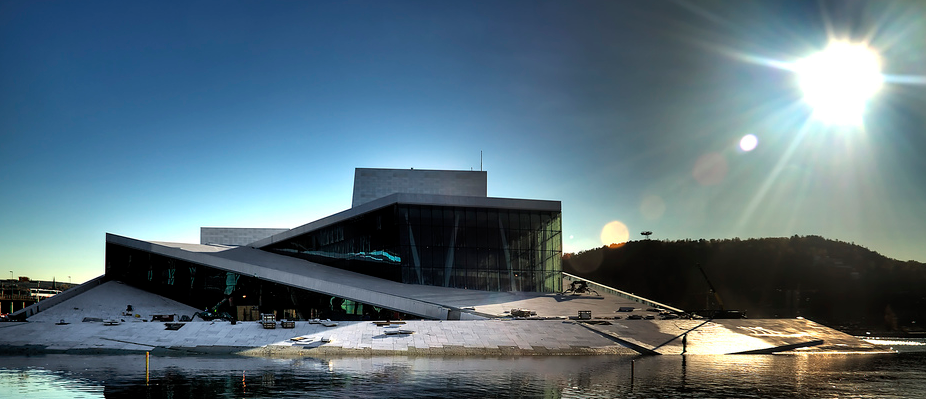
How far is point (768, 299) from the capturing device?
535ft

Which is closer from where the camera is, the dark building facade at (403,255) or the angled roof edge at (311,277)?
the angled roof edge at (311,277)

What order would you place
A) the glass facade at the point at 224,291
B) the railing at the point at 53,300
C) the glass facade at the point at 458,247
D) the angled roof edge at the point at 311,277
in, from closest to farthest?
the angled roof edge at the point at 311,277 → the glass facade at the point at 224,291 → the railing at the point at 53,300 → the glass facade at the point at 458,247

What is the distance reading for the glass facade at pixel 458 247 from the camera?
6806 centimetres

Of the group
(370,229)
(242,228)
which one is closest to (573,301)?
(370,229)

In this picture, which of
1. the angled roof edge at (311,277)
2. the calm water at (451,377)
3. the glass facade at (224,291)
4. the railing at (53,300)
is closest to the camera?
the calm water at (451,377)

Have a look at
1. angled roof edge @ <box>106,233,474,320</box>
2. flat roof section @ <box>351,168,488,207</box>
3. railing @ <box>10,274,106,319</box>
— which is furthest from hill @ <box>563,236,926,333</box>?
railing @ <box>10,274,106,319</box>

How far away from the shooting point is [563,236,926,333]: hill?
158 metres

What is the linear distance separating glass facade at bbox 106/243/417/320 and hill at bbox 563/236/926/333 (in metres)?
110

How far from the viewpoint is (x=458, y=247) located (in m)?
69.1

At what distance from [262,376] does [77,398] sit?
8.37m

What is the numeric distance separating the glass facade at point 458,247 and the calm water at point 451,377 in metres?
25.2

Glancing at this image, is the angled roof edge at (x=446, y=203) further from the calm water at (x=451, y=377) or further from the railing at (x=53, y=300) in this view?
the calm water at (x=451, y=377)

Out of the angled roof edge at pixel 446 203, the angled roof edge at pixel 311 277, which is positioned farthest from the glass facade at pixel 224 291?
the angled roof edge at pixel 446 203

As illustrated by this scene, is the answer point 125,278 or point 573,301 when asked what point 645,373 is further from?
point 125,278
